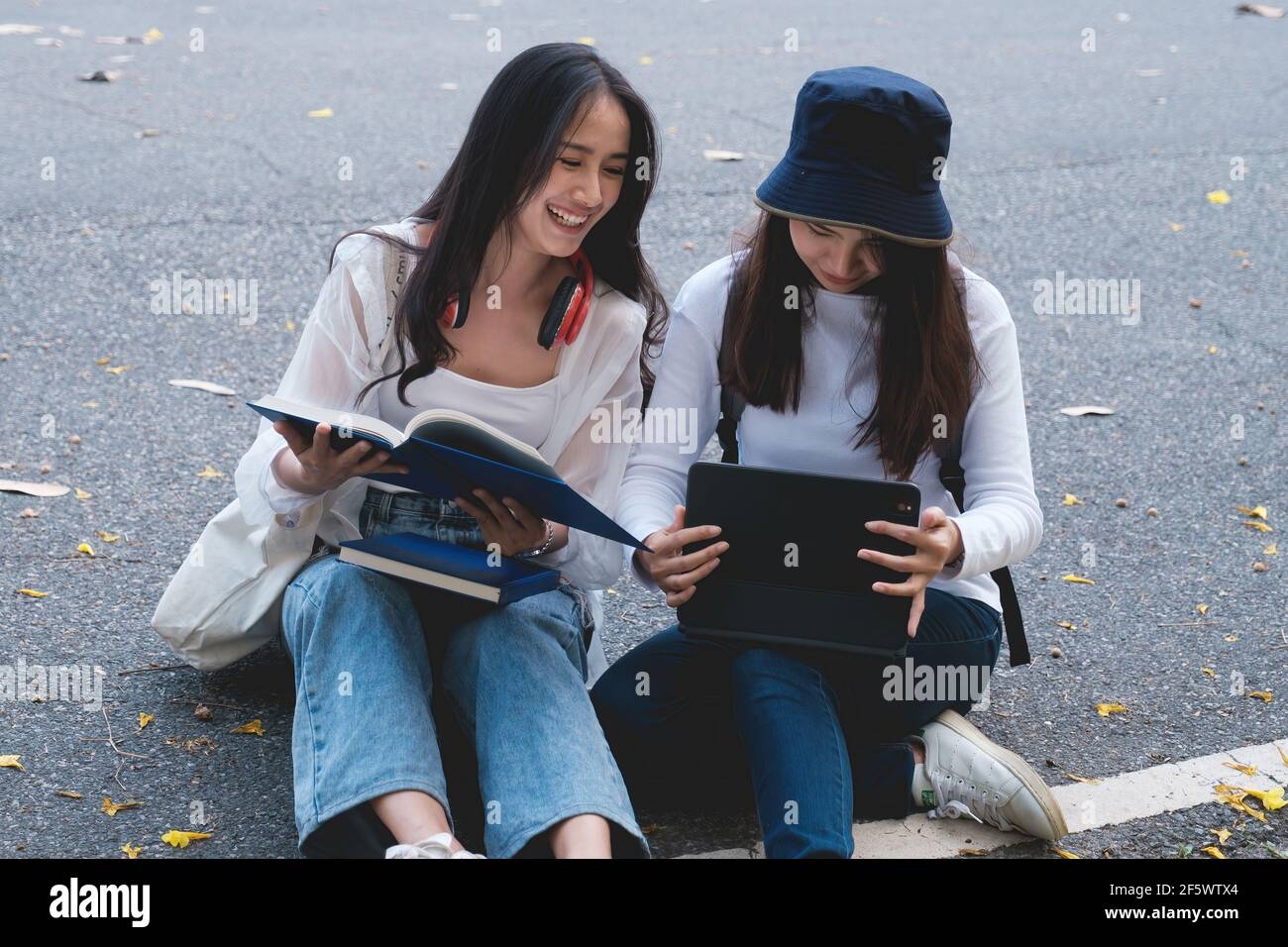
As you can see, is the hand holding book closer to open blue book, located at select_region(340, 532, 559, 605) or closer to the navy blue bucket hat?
open blue book, located at select_region(340, 532, 559, 605)

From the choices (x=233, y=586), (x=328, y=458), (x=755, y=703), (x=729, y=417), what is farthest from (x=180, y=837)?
(x=729, y=417)

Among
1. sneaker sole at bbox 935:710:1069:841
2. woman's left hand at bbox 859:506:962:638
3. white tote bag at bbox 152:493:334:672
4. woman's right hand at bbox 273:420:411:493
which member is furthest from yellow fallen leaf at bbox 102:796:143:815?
sneaker sole at bbox 935:710:1069:841

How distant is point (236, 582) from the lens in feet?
8.98

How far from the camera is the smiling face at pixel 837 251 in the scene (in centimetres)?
258

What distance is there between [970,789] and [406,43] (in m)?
7.60

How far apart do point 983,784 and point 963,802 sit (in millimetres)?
70

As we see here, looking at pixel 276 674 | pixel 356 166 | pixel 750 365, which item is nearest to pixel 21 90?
pixel 356 166

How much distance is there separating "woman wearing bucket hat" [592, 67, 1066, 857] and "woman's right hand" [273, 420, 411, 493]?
522 millimetres

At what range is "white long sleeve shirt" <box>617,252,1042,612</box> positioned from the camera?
2.70m

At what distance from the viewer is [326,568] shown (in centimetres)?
258

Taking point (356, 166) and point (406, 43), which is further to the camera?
point (406, 43)

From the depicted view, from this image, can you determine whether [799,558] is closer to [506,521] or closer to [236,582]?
[506,521]
